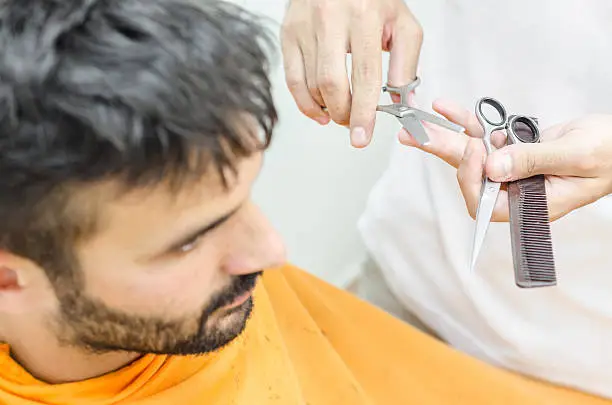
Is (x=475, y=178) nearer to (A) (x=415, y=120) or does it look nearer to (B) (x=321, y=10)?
(A) (x=415, y=120)

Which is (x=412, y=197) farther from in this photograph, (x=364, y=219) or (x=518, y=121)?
(x=518, y=121)

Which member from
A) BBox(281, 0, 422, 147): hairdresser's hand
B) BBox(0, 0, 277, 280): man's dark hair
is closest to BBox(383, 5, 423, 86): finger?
BBox(281, 0, 422, 147): hairdresser's hand

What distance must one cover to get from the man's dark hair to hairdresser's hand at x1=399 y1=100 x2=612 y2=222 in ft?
0.95

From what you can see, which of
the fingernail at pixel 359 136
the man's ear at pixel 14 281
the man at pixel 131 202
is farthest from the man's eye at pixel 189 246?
the fingernail at pixel 359 136

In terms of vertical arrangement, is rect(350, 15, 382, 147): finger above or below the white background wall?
above

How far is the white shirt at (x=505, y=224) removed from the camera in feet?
3.28

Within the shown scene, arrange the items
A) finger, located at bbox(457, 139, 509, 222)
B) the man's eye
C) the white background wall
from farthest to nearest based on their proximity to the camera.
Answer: the white background wall < finger, located at bbox(457, 139, 509, 222) < the man's eye

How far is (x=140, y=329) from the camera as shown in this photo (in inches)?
29.3

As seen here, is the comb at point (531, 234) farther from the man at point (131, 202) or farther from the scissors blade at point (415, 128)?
the man at point (131, 202)

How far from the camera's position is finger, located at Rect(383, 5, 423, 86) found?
0.92 meters

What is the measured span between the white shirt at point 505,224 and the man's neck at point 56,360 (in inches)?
22.8

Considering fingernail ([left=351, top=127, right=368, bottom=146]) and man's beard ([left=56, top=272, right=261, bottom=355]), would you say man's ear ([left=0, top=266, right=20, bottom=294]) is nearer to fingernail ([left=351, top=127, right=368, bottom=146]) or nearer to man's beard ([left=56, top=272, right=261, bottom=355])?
man's beard ([left=56, top=272, right=261, bottom=355])

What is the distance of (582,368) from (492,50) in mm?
535

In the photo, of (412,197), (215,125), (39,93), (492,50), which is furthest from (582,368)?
(39,93)
